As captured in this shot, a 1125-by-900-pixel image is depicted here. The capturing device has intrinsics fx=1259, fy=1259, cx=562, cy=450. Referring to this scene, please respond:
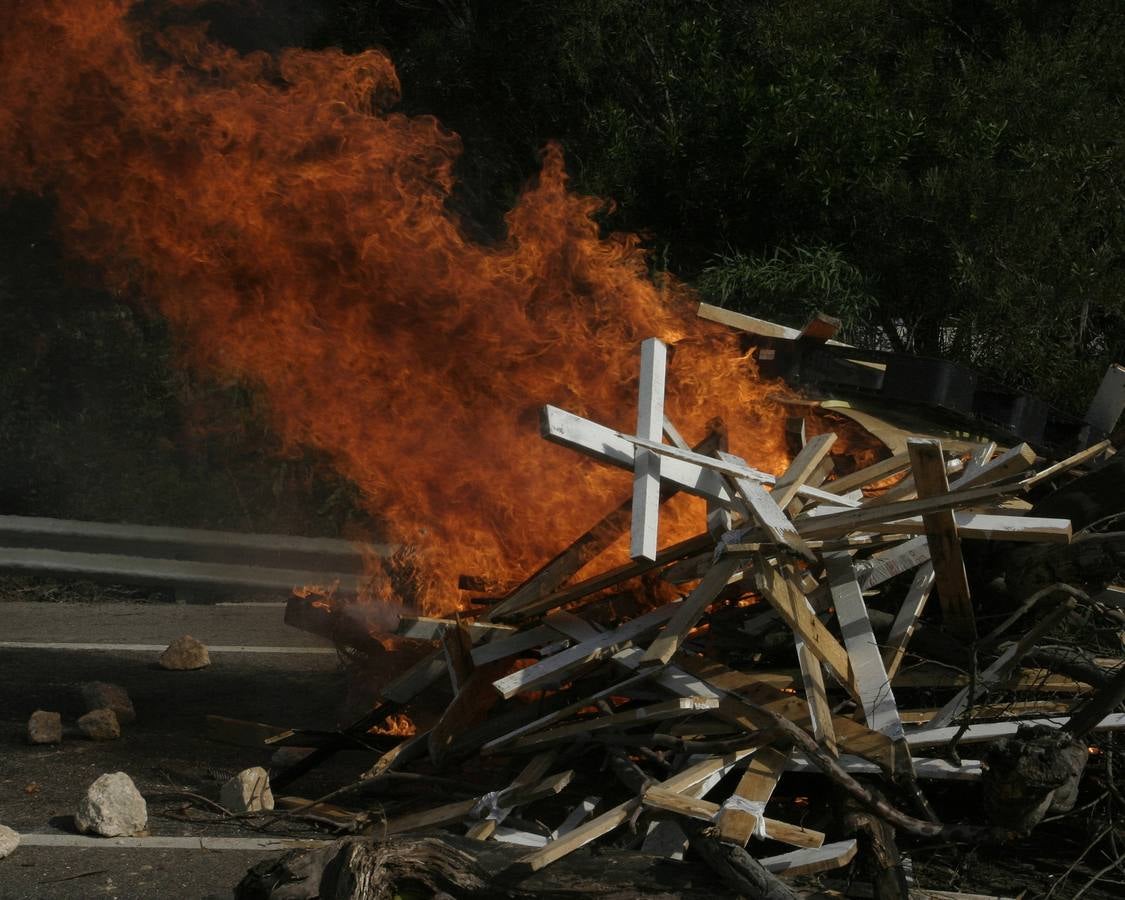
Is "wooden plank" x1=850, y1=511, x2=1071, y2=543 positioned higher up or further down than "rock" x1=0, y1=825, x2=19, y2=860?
higher up

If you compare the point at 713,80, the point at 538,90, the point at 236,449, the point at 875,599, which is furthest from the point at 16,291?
the point at 875,599

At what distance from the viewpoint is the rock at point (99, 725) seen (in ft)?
20.4

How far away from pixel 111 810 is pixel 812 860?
2.71 metres

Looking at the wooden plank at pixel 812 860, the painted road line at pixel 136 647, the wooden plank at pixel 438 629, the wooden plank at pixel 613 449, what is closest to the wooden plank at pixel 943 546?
the wooden plank at pixel 613 449

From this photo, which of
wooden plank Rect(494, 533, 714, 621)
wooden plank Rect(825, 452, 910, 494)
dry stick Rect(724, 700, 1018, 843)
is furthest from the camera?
wooden plank Rect(825, 452, 910, 494)

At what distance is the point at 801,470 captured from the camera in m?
5.93

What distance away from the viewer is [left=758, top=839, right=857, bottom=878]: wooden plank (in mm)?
4359

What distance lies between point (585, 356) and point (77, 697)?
11.3ft

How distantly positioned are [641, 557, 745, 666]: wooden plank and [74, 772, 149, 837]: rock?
2.12 m

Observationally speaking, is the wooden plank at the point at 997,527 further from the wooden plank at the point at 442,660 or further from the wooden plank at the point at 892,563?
the wooden plank at the point at 442,660

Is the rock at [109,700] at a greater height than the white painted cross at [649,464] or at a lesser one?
lesser

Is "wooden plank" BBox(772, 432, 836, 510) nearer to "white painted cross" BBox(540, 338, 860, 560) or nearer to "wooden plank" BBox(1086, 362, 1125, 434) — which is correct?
"white painted cross" BBox(540, 338, 860, 560)

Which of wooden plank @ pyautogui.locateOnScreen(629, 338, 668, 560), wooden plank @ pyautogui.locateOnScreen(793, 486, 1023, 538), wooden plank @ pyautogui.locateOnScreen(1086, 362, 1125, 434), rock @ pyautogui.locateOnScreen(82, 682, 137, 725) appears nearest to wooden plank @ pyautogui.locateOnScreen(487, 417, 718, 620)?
wooden plank @ pyautogui.locateOnScreen(629, 338, 668, 560)

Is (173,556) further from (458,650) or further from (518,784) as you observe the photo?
(518,784)
